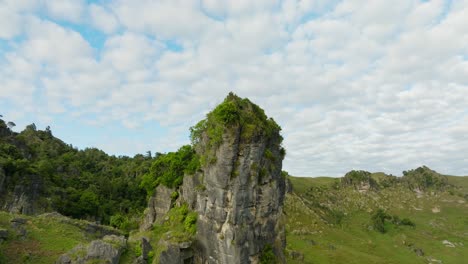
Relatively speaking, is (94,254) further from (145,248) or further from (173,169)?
(173,169)

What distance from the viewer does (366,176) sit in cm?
14562

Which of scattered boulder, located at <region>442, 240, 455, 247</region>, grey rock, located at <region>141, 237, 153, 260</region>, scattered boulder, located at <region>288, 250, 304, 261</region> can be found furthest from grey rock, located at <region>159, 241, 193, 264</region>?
scattered boulder, located at <region>442, 240, 455, 247</region>

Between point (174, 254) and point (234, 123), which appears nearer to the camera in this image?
point (174, 254)

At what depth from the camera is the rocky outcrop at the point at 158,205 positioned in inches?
1839

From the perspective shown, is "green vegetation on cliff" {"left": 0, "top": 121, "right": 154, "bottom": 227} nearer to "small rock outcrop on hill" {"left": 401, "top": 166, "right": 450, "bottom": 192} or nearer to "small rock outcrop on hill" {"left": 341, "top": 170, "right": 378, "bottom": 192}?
"small rock outcrop on hill" {"left": 341, "top": 170, "right": 378, "bottom": 192}

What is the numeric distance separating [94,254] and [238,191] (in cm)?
1609

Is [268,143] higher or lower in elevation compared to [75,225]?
higher

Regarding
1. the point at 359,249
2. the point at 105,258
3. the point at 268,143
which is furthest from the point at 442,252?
the point at 105,258

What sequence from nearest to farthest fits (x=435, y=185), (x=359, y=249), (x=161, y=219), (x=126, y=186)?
(x=161, y=219) < (x=359, y=249) < (x=126, y=186) < (x=435, y=185)

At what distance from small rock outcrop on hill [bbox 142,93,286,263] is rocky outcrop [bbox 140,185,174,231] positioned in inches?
244

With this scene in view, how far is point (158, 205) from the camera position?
158 feet

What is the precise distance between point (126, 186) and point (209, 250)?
89.4 meters

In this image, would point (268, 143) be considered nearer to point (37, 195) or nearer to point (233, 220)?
point (233, 220)

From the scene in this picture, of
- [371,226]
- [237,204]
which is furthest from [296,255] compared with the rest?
[371,226]
